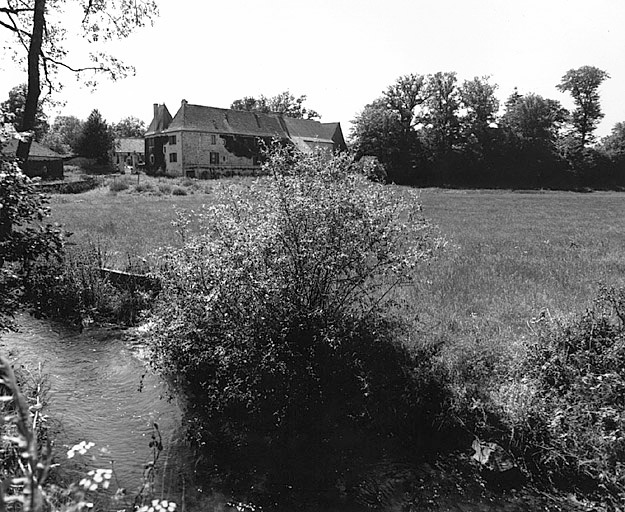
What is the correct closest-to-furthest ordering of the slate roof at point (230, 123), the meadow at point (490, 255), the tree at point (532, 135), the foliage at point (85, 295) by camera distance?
the meadow at point (490, 255) → the foliage at point (85, 295) → the slate roof at point (230, 123) → the tree at point (532, 135)

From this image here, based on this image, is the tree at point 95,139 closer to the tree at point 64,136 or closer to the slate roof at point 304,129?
the tree at point 64,136

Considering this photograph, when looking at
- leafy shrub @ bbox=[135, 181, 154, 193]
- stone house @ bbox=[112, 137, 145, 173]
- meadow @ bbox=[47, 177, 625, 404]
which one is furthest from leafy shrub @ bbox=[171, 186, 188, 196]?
stone house @ bbox=[112, 137, 145, 173]

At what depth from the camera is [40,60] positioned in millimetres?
17469

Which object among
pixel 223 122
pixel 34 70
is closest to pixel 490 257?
pixel 34 70

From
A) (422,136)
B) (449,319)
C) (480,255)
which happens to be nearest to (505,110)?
(422,136)

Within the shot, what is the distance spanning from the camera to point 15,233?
676 cm

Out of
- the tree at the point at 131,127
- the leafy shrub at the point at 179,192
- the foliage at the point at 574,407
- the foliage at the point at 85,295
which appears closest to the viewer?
the foliage at the point at 574,407

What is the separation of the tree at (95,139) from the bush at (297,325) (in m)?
61.8

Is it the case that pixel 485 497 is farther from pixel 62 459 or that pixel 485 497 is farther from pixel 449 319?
pixel 62 459

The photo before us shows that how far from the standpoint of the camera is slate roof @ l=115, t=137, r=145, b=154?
72331 millimetres

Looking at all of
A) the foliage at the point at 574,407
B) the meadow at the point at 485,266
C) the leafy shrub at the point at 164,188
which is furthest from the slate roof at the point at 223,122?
the foliage at the point at 574,407

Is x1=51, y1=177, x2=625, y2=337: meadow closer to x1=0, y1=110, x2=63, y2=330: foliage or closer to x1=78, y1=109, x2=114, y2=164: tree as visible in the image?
x1=0, y1=110, x2=63, y2=330: foliage

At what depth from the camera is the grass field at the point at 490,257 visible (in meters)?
9.28

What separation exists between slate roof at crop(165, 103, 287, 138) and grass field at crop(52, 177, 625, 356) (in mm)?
29441
